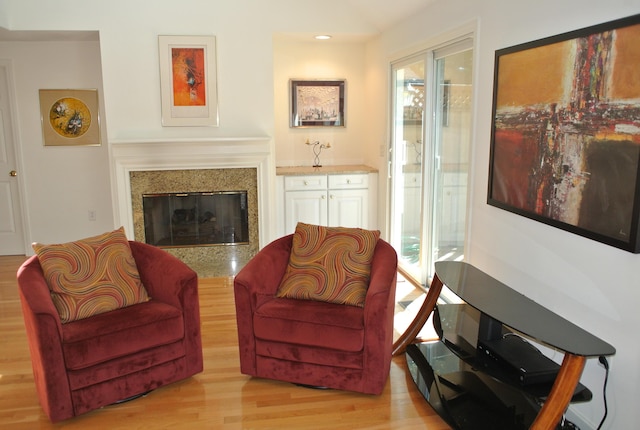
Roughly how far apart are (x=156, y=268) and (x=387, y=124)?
278 centimetres

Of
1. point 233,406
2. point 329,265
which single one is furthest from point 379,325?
point 233,406

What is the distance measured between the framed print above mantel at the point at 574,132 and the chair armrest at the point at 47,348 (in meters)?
2.40

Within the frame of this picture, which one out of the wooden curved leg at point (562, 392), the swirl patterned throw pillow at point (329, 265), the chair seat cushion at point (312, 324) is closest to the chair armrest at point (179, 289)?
the chair seat cushion at point (312, 324)

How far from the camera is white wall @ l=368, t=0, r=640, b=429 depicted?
212cm

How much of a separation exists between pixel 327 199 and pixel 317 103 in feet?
3.67

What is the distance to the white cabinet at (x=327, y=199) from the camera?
5.20 metres

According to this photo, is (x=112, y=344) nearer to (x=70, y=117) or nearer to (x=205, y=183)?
(x=205, y=183)

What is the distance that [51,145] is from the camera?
548cm

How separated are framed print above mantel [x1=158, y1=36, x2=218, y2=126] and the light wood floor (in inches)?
96.8

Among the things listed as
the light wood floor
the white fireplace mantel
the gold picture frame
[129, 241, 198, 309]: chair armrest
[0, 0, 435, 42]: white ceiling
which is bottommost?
the light wood floor

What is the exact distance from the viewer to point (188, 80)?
4.78m

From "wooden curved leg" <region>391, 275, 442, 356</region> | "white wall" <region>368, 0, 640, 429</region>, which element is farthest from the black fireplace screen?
"white wall" <region>368, 0, 640, 429</region>

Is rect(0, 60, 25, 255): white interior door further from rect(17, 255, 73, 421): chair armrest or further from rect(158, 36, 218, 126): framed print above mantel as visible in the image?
rect(17, 255, 73, 421): chair armrest

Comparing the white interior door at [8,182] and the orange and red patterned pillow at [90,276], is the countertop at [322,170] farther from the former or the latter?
the white interior door at [8,182]
